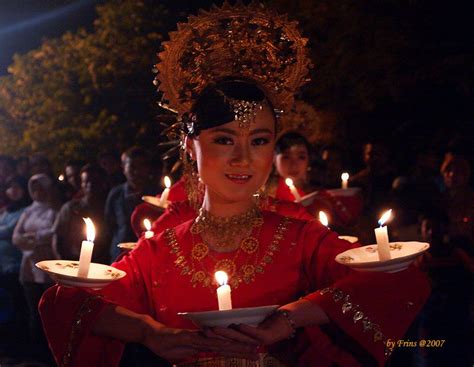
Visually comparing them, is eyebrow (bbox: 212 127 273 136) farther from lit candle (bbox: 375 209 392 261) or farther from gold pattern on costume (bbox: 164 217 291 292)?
lit candle (bbox: 375 209 392 261)

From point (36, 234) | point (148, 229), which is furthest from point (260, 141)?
point (36, 234)

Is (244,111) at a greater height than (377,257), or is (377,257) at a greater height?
(244,111)

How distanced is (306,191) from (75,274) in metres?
4.73

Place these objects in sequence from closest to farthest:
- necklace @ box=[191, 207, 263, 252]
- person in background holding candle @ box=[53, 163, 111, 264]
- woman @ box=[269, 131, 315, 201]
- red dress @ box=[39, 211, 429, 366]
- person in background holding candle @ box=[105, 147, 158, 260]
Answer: red dress @ box=[39, 211, 429, 366] → necklace @ box=[191, 207, 263, 252] → woman @ box=[269, 131, 315, 201] → person in background holding candle @ box=[105, 147, 158, 260] → person in background holding candle @ box=[53, 163, 111, 264]

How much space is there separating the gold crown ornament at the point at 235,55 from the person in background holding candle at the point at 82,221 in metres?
5.80

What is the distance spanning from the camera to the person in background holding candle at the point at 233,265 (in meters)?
3.07

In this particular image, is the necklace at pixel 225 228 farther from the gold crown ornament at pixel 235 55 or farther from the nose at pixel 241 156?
the gold crown ornament at pixel 235 55

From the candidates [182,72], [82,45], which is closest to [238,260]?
[182,72]

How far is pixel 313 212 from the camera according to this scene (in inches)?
287

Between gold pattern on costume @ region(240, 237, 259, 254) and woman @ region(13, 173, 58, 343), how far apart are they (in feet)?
21.1

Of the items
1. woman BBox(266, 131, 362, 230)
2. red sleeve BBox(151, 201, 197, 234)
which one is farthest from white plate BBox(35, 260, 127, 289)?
woman BBox(266, 131, 362, 230)

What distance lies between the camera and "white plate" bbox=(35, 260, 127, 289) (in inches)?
122

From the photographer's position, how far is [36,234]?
9672 mm

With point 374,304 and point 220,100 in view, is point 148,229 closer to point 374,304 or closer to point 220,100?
point 220,100
